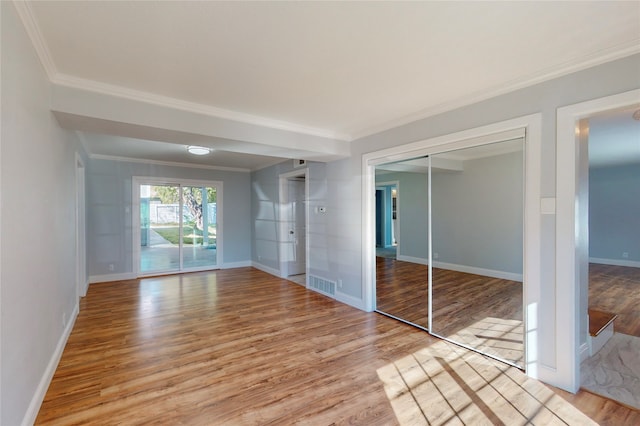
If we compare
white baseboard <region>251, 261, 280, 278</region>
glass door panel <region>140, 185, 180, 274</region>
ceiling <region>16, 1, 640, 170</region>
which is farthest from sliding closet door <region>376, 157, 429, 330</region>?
glass door panel <region>140, 185, 180, 274</region>

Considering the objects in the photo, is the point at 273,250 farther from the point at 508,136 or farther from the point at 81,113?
the point at 508,136

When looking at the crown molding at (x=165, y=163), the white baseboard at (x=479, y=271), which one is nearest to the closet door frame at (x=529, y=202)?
the white baseboard at (x=479, y=271)

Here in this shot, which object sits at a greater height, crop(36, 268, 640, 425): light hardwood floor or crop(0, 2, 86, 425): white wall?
crop(0, 2, 86, 425): white wall

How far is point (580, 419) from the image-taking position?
1.96m

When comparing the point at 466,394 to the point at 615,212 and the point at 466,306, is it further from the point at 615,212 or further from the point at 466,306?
the point at 615,212

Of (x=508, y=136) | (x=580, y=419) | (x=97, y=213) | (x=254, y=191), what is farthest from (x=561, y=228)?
(x=97, y=213)

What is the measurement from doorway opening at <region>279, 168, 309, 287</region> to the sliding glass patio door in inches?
76.8

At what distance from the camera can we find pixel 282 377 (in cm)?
249

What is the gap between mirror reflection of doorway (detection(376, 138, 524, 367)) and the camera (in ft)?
11.0

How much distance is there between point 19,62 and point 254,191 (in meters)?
5.84

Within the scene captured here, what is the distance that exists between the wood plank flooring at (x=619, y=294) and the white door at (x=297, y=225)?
4984 millimetres

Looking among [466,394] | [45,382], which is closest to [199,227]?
[45,382]

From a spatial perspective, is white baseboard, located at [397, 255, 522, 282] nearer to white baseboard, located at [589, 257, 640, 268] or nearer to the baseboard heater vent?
the baseboard heater vent

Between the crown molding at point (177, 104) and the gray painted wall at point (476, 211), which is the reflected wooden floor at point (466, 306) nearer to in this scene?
the gray painted wall at point (476, 211)
